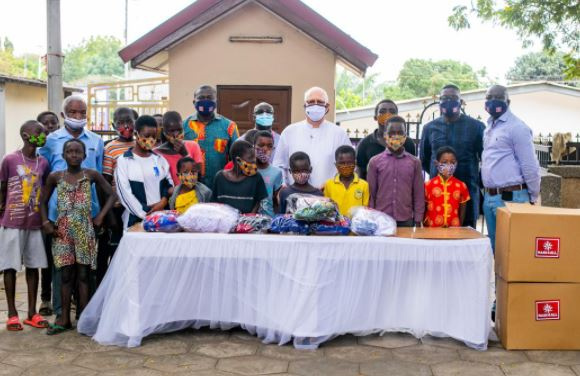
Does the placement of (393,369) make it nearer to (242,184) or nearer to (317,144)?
(242,184)

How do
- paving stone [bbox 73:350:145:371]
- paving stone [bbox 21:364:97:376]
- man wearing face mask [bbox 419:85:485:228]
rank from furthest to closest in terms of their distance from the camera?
man wearing face mask [bbox 419:85:485:228] → paving stone [bbox 73:350:145:371] → paving stone [bbox 21:364:97:376]

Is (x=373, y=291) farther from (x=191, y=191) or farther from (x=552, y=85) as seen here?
(x=552, y=85)

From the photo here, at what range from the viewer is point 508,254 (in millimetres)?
4910

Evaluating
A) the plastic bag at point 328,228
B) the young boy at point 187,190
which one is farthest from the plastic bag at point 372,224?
the young boy at point 187,190

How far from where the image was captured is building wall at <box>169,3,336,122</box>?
33.1 ft

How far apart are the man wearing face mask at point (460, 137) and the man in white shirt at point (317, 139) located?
2.74 feet

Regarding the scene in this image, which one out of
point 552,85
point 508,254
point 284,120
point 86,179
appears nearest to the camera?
point 508,254

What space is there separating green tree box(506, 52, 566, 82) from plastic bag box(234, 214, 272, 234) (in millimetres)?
48841

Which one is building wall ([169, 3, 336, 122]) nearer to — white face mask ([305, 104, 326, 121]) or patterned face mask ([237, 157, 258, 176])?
white face mask ([305, 104, 326, 121])

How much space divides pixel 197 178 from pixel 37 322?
1691 millimetres

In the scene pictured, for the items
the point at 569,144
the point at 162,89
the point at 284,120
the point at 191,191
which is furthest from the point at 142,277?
the point at 162,89

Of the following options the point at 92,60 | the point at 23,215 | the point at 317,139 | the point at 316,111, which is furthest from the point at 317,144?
the point at 92,60

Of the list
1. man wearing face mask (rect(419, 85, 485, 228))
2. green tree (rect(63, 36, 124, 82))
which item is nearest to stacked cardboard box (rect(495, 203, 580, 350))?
man wearing face mask (rect(419, 85, 485, 228))

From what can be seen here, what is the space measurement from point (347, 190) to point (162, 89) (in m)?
21.5
